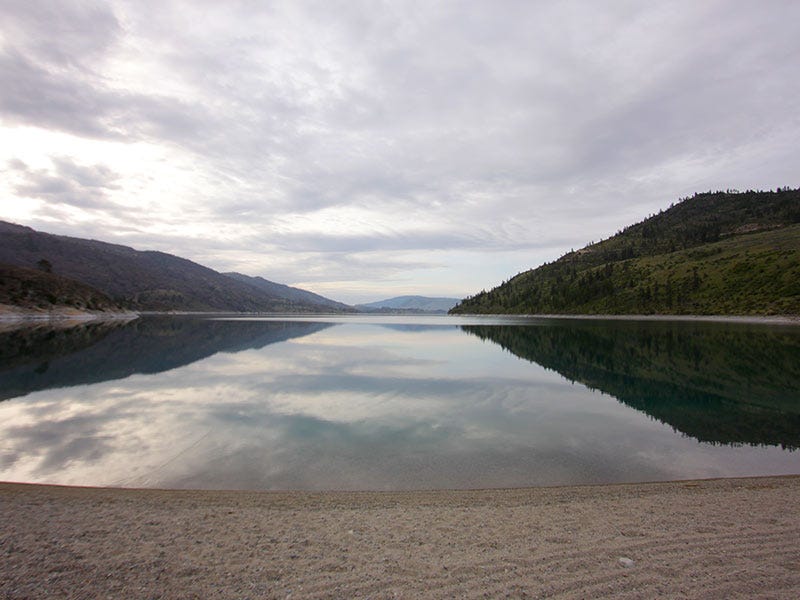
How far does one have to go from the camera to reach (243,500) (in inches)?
465

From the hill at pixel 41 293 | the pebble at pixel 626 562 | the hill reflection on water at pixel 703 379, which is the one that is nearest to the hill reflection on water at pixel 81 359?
the pebble at pixel 626 562

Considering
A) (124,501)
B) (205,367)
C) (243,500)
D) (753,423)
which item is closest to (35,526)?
(124,501)

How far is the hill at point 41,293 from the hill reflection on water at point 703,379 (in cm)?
12941

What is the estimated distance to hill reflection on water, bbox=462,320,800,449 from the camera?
21297mm

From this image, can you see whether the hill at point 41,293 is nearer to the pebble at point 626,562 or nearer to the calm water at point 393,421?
the calm water at point 393,421

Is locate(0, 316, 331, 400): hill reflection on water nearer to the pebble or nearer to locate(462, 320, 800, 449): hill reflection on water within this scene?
the pebble

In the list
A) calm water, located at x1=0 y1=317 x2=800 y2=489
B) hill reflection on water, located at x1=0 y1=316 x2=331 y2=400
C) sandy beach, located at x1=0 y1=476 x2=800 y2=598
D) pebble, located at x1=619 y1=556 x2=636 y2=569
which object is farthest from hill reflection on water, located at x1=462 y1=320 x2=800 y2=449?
hill reflection on water, located at x1=0 y1=316 x2=331 y2=400

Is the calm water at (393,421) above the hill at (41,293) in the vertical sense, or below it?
below

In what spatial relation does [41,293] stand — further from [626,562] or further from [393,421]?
[626,562]

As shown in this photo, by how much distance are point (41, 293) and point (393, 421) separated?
14579 centimetres

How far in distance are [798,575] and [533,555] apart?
445 centimetres

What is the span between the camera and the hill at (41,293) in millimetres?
114656

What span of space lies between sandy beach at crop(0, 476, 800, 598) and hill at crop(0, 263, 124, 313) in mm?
135697

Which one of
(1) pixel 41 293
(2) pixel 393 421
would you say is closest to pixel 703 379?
(2) pixel 393 421
